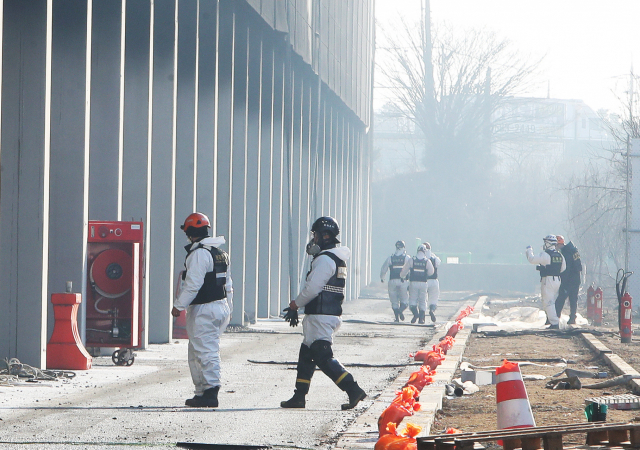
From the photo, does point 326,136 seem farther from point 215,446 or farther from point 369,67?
point 215,446

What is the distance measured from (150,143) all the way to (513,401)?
399 inches

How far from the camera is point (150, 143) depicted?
15062mm

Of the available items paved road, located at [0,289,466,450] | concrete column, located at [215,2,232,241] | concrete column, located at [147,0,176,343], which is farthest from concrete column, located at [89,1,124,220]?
concrete column, located at [215,2,232,241]

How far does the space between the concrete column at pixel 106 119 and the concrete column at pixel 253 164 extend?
28.0ft

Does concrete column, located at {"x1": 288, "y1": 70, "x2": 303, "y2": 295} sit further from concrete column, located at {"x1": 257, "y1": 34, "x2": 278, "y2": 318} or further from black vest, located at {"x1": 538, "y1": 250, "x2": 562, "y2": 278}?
black vest, located at {"x1": 538, "y1": 250, "x2": 562, "y2": 278}

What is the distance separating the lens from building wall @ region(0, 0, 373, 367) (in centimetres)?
1111

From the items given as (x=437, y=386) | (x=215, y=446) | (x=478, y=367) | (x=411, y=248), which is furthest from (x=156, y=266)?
(x=411, y=248)

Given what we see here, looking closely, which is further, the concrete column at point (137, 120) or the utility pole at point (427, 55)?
the utility pole at point (427, 55)

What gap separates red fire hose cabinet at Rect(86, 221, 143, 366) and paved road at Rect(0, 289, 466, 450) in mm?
393

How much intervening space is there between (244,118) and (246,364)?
9816 mm

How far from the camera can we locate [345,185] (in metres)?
40.1

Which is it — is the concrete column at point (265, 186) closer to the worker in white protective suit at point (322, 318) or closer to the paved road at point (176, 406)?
the paved road at point (176, 406)

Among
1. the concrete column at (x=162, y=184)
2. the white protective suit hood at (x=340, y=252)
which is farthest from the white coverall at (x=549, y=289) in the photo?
the white protective suit hood at (x=340, y=252)

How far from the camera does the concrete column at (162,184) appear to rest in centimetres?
1589
